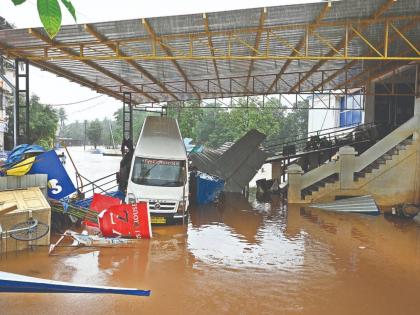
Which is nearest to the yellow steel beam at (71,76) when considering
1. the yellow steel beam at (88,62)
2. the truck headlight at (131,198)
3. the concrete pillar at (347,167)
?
the yellow steel beam at (88,62)

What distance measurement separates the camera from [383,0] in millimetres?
10703

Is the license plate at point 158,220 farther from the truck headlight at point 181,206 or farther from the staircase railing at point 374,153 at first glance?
the staircase railing at point 374,153

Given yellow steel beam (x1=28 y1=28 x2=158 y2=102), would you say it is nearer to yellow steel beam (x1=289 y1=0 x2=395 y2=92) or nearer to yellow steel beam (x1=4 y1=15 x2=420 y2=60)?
yellow steel beam (x1=4 y1=15 x2=420 y2=60)

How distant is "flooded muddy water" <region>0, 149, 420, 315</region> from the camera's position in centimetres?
660

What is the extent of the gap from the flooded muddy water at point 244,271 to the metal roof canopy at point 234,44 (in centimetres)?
496

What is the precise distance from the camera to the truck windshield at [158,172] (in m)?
13.0

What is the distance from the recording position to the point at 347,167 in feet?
55.8

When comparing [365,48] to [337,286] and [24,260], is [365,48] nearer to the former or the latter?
[337,286]

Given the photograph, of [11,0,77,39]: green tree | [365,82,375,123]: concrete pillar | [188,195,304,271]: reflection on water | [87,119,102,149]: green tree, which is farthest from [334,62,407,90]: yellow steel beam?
[87,119,102,149]: green tree

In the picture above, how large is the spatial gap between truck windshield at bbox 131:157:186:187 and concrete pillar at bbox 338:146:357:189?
23.4 feet

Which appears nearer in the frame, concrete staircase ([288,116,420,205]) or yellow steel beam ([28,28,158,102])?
yellow steel beam ([28,28,158,102])

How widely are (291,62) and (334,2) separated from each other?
25.1 ft

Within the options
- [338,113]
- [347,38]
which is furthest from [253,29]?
[338,113]

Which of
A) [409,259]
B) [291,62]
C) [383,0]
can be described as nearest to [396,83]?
[291,62]
